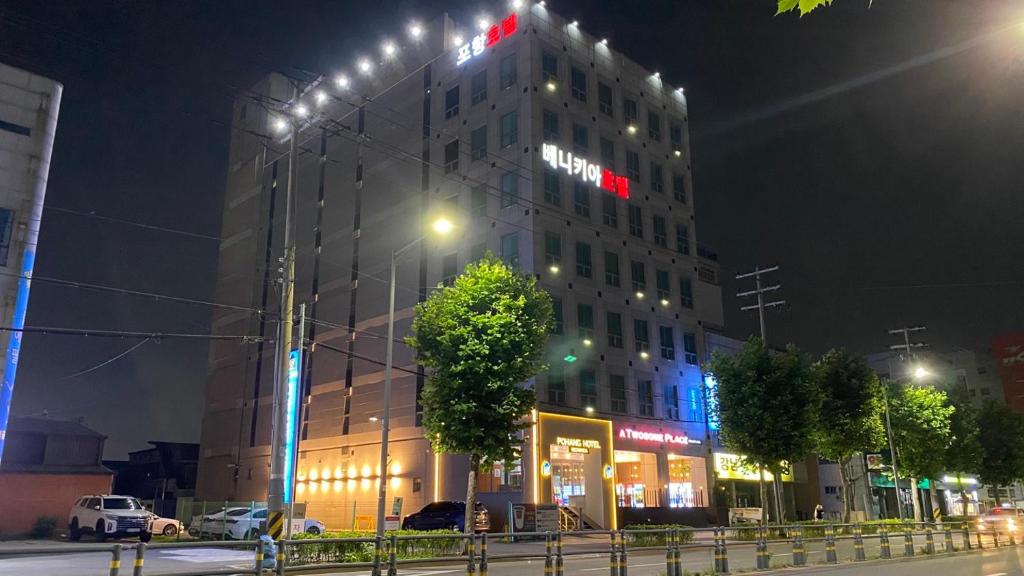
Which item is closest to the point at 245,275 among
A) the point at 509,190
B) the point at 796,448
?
the point at 509,190

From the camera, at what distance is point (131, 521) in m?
32.1

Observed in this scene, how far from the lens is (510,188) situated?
42.5 meters

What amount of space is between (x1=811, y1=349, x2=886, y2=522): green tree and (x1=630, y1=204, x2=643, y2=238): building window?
13.7 meters

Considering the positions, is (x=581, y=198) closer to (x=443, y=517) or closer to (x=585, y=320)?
(x=585, y=320)

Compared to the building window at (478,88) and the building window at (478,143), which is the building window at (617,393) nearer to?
the building window at (478,143)

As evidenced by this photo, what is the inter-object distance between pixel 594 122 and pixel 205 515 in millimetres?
32337

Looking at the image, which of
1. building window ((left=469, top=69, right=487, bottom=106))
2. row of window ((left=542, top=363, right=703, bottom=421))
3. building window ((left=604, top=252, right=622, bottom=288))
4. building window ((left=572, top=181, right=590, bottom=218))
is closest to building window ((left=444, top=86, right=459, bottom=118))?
building window ((left=469, top=69, right=487, bottom=106))

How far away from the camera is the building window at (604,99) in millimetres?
48362

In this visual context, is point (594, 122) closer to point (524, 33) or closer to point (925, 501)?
point (524, 33)

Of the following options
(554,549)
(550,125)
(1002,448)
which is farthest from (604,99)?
(1002,448)

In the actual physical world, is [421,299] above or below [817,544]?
above

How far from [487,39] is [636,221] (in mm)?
15048

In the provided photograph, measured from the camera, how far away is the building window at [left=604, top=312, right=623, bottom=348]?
147 feet

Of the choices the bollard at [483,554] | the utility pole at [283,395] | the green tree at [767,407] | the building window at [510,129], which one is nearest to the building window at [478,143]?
the building window at [510,129]
